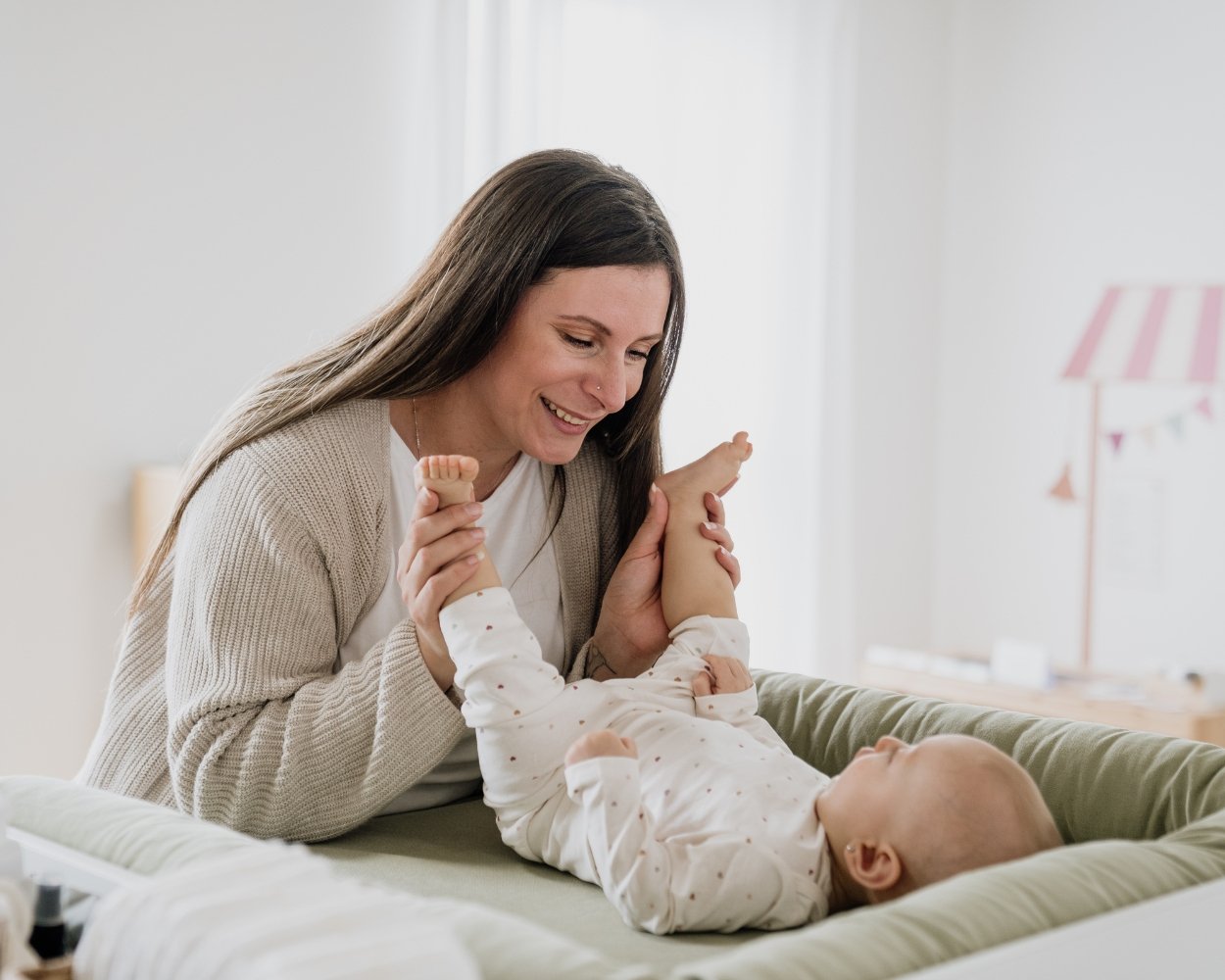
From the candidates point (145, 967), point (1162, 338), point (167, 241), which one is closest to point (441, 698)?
point (145, 967)

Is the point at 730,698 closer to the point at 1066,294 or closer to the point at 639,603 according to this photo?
the point at 639,603

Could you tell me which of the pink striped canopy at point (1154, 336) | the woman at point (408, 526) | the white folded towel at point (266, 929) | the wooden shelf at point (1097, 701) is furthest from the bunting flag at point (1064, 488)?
the white folded towel at point (266, 929)

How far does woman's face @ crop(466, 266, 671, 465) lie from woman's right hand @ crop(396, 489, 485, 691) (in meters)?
0.21

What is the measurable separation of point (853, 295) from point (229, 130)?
1651 millimetres

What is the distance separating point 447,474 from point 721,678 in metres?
0.33

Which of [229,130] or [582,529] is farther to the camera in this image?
[229,130]

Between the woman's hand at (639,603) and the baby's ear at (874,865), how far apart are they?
1.25 ft

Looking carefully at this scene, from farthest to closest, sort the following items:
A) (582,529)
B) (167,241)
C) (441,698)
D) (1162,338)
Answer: (1162,338), (167,241), (582,529), (441,698)

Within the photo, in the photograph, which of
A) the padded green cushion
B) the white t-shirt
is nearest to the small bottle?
the padded green cushion

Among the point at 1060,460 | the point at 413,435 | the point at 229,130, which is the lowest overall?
the point at 1060,460

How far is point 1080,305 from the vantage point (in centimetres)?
347

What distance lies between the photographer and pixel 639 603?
1.38 meters

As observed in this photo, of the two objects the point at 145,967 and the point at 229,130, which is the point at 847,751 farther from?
the point at 229,130

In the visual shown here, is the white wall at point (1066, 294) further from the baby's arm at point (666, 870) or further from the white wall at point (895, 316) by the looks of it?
the baby's arm at point (666, 870)
